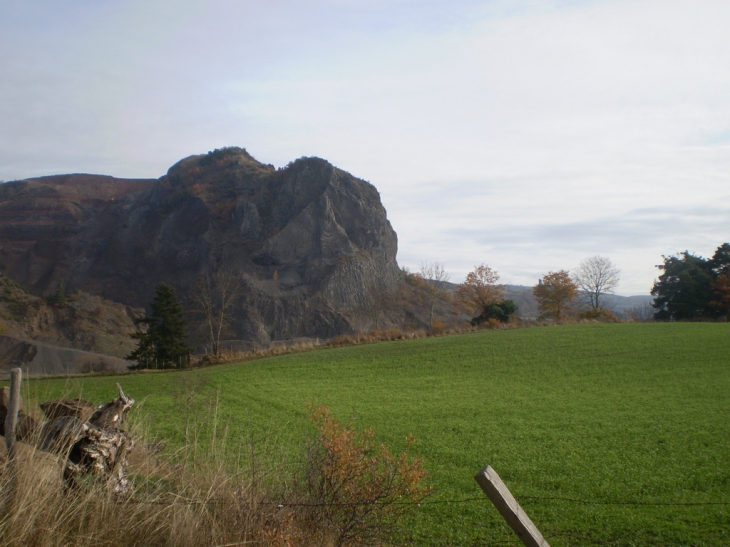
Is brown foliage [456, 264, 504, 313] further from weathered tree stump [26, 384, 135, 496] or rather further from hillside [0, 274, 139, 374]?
weathered tree stump [26, 384, 135, 496]

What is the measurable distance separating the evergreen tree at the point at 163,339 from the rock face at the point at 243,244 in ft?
99.4

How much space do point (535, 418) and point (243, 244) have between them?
68.2 meters

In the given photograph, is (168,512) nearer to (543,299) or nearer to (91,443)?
(91,443)

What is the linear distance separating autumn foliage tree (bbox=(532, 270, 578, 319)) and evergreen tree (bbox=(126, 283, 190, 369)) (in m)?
36.0

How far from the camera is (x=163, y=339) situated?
3130cm

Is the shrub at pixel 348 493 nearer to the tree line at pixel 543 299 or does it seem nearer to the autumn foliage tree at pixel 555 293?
the tree line at pixel 543 299

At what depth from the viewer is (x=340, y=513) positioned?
4.84 m

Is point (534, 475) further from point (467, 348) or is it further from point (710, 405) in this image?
point (467, 348)

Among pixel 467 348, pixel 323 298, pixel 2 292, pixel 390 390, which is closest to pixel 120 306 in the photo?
pixel 2 292

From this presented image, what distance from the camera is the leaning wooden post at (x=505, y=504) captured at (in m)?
3.53

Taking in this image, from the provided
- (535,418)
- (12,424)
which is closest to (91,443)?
(12,424)

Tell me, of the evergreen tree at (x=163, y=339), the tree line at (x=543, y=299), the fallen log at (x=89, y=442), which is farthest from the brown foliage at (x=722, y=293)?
the fallen log at (x=89, y=442)

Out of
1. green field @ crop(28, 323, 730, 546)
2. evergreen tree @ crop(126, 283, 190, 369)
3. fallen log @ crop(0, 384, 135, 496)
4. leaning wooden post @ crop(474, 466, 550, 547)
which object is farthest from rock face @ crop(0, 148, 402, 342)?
leaning wooden post @ crop(474, 466, 550, 547)

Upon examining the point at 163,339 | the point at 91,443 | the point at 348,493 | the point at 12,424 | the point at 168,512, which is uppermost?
the point at 12,424
